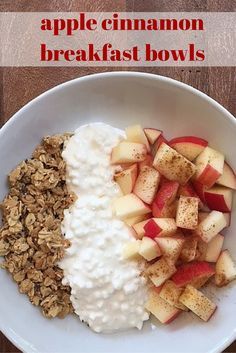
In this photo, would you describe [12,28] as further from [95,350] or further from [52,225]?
[95,350]

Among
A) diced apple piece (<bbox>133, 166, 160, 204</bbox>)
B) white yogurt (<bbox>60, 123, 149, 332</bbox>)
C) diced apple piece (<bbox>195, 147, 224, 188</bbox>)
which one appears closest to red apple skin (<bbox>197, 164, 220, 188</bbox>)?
diced apple piece (<bbox>195, 147, 224, 188</bbox>)

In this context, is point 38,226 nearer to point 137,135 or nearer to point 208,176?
point 137,135

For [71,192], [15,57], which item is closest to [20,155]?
[71,192]

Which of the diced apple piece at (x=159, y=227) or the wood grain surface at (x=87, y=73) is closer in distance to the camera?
the diced apple piece at (x=159, y=227)

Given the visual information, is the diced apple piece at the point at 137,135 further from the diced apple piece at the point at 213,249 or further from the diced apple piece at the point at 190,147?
the diced apple piece at the point at 213,249

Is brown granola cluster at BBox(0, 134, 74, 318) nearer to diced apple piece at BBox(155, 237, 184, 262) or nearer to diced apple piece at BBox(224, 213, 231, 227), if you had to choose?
diced apple piece at BBox(155, 237, 184, 262)

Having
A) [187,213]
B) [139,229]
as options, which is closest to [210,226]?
[187,213]

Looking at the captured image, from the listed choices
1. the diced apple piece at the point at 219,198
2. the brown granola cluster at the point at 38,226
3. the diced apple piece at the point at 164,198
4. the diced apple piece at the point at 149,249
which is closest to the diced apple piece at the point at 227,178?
the diced apple piece at the point at 219,198

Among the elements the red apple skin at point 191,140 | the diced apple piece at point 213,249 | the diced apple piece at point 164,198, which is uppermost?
the red apple skin at point 191,140
